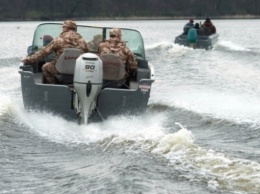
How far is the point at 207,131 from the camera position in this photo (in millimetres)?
9086

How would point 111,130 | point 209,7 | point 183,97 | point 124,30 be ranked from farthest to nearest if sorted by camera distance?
point 209,7, point 183,97, point 124,30, point 111,130

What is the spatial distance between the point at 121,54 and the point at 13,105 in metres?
2.02

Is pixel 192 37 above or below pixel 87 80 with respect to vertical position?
below

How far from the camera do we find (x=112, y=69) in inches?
380

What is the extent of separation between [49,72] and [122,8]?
103 m

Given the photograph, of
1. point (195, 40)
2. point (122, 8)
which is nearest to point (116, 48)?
point (195, 40)

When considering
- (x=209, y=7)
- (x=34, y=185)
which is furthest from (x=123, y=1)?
(x=34, y=185)

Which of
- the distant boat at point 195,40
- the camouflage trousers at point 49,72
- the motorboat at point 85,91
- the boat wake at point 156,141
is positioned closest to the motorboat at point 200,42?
the distant boat at point 195,40

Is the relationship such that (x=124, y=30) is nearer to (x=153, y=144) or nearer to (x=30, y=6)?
(x=153, y=144)

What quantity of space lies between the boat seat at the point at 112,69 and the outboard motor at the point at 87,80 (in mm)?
619

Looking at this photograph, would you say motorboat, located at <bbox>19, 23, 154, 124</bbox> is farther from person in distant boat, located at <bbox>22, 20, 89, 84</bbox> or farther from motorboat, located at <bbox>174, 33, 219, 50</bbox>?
motorboat, located at <bbox>174, 33, 219, 50</bbox>

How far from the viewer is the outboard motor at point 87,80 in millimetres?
8859

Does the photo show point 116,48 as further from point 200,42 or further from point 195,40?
point 200,42

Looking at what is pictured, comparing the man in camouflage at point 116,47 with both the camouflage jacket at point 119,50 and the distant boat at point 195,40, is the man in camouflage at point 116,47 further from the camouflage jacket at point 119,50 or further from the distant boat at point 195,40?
the distant boat at point 195,40
